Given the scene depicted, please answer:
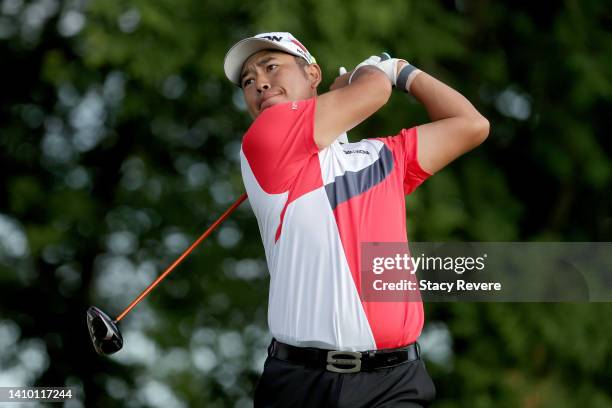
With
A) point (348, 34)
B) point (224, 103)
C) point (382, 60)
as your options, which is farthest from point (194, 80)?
point (382, 60)

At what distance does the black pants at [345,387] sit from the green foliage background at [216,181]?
349 centimetres

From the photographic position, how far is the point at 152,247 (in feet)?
29.7

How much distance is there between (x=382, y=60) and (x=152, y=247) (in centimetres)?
556

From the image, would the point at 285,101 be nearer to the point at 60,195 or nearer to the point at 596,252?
the point at 596,252

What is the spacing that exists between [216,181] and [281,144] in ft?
18.9

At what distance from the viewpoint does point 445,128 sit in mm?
3506

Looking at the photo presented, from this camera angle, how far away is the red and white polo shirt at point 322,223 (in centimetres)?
319

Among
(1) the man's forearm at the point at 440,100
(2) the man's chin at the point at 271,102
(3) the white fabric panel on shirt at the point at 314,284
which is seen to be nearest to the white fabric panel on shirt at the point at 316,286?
(3) the white fabric panel on shirt at the point at 314,284

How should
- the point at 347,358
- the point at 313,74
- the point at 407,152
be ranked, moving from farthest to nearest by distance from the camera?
the point at 313,74 < the point at 407,152 < the point at 347,358

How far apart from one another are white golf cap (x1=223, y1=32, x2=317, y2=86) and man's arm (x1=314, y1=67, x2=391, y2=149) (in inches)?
14.2

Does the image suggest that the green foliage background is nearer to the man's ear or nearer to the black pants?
the man's ear

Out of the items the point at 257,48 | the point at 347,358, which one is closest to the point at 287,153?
the point at 257,48

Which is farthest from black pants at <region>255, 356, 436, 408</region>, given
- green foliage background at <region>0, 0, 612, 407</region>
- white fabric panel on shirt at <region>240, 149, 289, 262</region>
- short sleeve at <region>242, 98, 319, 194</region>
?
green foliage background at <region>0, 0, 612, 407</region>

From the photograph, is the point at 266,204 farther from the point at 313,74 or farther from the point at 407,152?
the point at 313,74
